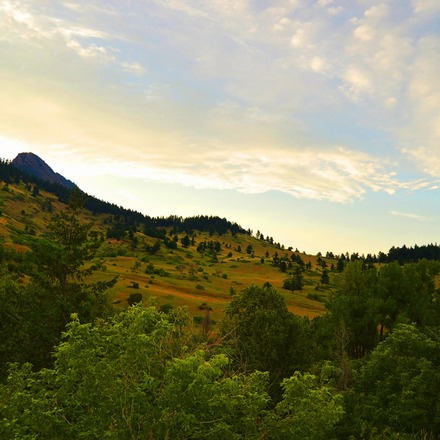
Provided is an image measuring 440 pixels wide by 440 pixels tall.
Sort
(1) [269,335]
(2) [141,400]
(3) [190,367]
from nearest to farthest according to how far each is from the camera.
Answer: (3) [190,367], (2) [141,400], (1) [269,335]

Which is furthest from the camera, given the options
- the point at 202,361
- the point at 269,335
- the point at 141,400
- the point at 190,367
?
the point at 269,335

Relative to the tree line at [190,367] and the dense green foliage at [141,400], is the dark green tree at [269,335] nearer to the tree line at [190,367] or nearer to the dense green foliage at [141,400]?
the tree line at [190,367]

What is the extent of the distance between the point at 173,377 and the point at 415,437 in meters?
15.3

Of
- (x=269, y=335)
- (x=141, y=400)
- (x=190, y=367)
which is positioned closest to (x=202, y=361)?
(x=190, y=367)

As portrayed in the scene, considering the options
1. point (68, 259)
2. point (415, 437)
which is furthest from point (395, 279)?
point (68, 259)

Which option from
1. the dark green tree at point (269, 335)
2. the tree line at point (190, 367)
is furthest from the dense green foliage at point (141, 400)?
the dark green tree at point (269, 335)

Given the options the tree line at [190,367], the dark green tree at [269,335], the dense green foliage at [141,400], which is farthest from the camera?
the dark green tree at [269,335]

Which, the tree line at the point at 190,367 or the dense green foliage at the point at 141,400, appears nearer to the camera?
the dense green foliage at the point at 141,400

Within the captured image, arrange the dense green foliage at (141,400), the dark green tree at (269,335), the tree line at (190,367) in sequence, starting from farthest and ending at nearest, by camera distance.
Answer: the dark green tree at (269,335) < the tree line at (190,367) < the dense green foliage at (141,400)

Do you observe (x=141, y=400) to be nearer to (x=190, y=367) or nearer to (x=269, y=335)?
(x=190, y=367)

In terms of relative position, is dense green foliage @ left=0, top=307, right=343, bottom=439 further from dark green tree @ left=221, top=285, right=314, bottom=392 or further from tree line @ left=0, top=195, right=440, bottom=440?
dark green tree @ left=221, top=285, right=314, bottom=392

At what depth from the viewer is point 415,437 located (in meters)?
20.1

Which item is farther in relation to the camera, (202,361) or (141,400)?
(202,361)

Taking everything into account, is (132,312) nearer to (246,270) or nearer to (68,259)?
(68,259)
